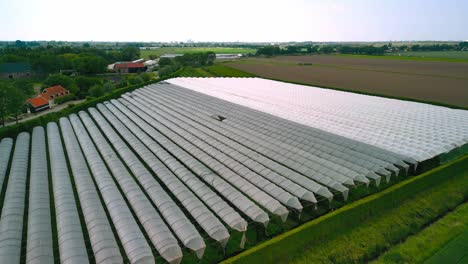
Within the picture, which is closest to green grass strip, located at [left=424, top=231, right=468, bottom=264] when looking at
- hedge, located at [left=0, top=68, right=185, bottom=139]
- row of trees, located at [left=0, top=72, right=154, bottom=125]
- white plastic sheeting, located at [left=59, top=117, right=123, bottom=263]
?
white plastic sheeting, located at [left=59, top=117, right=123, bottom=263]

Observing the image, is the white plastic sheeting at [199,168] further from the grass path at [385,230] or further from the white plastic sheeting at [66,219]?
the white plastic sheeting at [66,219]

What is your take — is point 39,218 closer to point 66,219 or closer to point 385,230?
point 66,219

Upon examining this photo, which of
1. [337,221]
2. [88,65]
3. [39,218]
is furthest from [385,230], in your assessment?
[88,65]

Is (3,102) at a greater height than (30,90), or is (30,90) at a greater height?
(3,102)

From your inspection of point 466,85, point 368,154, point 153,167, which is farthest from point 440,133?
point 466,85

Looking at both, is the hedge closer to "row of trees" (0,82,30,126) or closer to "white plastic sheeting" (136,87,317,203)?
"row of trees" (0,82,30,126)

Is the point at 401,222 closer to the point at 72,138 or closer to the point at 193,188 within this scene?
the point at 193,188

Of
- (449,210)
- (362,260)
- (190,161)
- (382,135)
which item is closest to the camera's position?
(362,260)
